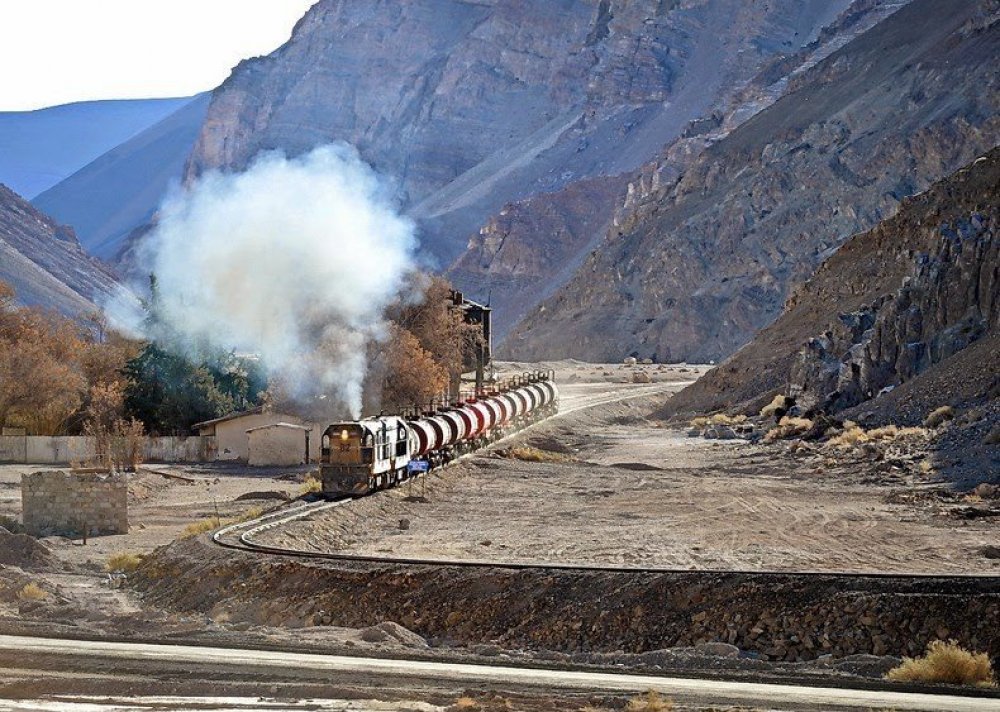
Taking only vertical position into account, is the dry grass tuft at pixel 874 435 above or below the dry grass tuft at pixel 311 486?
above

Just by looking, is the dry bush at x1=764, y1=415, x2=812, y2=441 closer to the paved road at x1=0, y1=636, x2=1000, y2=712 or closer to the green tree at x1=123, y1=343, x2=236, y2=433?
the green tree at x1=123, y1=343, x2=236, y2=433

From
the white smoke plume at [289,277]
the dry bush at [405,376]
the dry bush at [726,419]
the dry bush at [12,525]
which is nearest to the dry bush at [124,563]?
the dry bush at [12,525]

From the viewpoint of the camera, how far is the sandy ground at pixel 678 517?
31.4 m

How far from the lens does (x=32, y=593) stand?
27391mm

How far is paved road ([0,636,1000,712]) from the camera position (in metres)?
17.9

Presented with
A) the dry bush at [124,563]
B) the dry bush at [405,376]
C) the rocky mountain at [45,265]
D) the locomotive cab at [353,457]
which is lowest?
the dry bush at [124,563]

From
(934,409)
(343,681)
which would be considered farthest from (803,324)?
(343,681)

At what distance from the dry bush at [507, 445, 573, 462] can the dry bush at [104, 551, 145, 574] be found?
25.8 metres

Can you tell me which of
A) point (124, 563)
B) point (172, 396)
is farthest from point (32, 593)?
point (172, 396)

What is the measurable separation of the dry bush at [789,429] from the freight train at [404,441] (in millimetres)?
11048

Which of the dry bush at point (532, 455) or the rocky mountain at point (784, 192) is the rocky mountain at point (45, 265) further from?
the dry bush at point (532, 455)

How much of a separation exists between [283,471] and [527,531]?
2208cm

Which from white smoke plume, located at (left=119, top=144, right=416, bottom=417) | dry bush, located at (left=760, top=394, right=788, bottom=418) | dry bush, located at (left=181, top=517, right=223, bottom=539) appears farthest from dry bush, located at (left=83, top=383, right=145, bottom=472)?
dry bush, located at (left=760, top=394, right=788, bottom=418)

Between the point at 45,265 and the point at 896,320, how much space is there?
12326 cm
